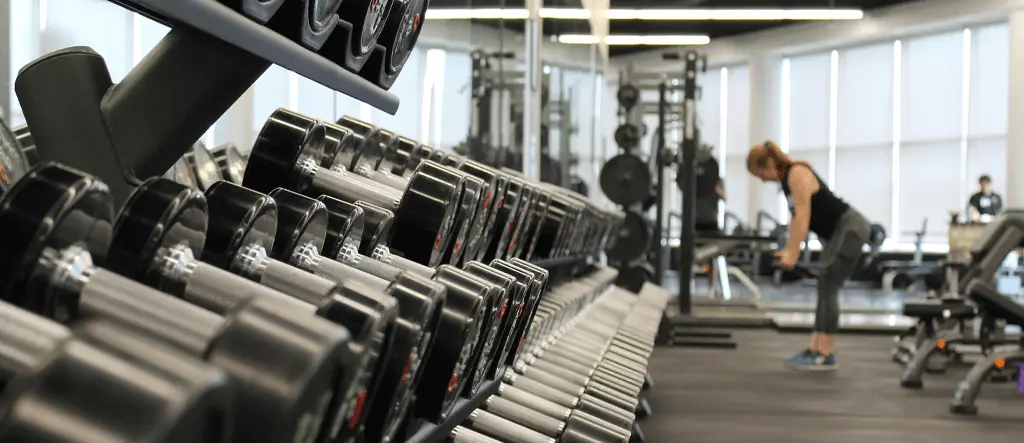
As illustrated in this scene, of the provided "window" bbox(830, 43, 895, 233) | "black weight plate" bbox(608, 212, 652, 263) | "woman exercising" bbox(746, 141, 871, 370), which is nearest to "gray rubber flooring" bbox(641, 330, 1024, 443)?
"woman exercising" bbox(746, 141, 871, 370)

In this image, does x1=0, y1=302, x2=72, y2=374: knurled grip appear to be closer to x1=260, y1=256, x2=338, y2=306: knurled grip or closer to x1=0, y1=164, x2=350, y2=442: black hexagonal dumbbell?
x1=0, y1=164, x2=350, y2=442: black hexagonal dumbbell

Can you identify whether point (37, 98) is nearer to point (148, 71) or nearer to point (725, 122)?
point (148, 71)

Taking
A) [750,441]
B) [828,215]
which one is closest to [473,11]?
[750,441]

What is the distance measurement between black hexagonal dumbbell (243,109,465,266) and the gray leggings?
5.71 m

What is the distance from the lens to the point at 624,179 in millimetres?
8562

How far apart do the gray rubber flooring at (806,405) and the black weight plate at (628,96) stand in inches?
114

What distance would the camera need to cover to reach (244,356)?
0.53 m

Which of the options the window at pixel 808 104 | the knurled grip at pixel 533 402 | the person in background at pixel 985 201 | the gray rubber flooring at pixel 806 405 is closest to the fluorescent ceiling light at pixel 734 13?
the person in background at pixel 985 201

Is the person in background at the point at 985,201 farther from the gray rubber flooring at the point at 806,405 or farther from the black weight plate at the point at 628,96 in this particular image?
the gray rubber flooring at the point at 806,405

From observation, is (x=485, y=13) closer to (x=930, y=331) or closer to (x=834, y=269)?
(x=834, y=269)

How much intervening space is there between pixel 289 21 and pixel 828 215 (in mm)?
6274

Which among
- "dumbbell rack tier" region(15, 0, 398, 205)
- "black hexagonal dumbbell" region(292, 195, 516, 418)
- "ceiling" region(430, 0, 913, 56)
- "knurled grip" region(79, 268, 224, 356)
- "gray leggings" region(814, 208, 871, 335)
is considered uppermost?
"ceiling" region(430, 0, 913, 56)

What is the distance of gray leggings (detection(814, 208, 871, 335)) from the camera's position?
6.69 meters

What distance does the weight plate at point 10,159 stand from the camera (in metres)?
0.96
